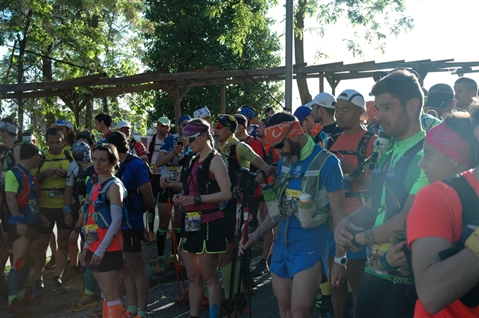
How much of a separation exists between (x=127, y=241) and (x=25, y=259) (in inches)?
80.7

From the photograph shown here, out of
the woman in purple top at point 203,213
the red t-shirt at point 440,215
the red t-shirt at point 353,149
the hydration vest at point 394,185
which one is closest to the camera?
the red t-shirt at point 440,215

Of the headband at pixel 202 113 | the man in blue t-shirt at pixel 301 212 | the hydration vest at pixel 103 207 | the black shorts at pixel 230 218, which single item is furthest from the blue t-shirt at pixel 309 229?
the headband at pixel 202 113

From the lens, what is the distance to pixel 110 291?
5.16 m

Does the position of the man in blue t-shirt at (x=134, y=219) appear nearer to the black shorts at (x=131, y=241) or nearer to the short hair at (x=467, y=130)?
the black shorts at (x=131, y=241)

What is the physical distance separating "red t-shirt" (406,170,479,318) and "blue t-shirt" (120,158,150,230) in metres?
4.08

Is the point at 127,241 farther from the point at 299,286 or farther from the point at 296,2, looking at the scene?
the point at 296,2

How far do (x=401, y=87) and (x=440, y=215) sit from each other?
1.41 metres

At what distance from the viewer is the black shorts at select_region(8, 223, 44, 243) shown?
700cm

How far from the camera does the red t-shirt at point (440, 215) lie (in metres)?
1.89

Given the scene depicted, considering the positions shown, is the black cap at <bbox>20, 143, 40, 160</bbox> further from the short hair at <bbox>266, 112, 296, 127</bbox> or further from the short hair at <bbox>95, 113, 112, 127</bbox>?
the short hair at <bbox>266, 112, 296, 127</bbox>

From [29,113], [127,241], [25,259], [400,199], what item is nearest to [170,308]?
[127,241]

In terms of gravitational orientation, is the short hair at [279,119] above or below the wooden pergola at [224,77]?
below

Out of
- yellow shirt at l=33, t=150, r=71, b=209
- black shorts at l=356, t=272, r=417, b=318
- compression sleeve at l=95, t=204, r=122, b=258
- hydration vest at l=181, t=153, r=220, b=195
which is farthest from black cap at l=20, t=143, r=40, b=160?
black shorts at l=356, t=272, r=417, b=318

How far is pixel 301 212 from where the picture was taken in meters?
4.04
